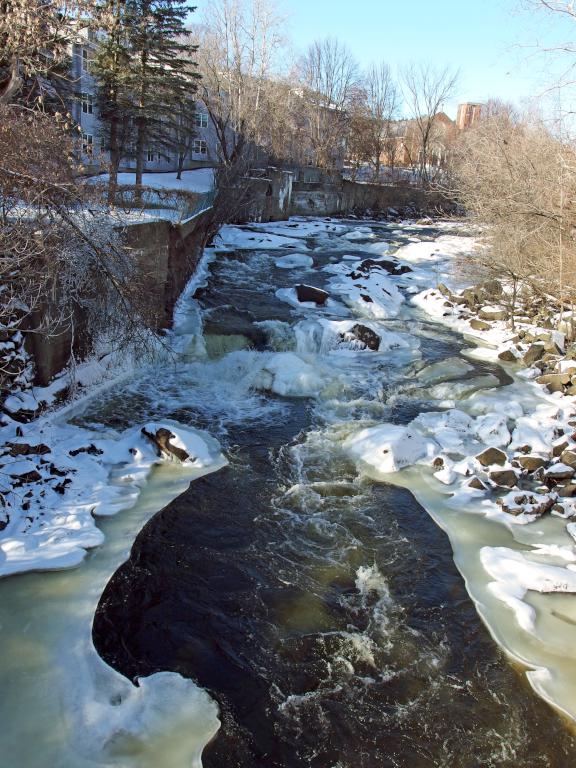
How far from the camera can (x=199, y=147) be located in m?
46.9

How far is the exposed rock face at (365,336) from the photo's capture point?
14.2 m

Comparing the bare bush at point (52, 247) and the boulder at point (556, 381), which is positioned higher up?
the bare bush at point (52, 247)

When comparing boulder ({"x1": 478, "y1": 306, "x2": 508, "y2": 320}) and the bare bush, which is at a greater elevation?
the bare bush

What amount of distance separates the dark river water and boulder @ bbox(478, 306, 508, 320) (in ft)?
28.2

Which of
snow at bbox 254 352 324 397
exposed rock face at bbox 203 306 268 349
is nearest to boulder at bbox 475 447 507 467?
snow at bbox 254 352 324 397

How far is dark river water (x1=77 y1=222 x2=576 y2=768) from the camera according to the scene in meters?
4.80

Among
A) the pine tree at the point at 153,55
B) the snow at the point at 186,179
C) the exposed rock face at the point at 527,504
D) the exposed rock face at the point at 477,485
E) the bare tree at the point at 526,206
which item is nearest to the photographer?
the exposed rock face at the point at 527,504

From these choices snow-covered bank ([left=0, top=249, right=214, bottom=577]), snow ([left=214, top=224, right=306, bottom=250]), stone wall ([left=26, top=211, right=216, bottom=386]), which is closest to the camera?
snow-covered bank ([left=0, top=249, right=214, bottom=577])

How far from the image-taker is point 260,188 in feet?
99.0

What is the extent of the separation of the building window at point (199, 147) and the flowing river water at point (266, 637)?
41.1 m

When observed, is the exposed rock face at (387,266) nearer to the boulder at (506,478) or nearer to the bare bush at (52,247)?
the bare bush at (52,247)

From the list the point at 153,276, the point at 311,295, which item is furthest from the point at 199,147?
the point at 153,276

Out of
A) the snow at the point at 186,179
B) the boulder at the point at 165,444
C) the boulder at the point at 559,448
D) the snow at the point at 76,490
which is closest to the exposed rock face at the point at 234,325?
the snow at the point at 76,490

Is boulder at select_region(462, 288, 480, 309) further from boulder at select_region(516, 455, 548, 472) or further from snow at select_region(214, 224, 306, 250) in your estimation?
boulder at select_region(516, 455, 548, 472)
